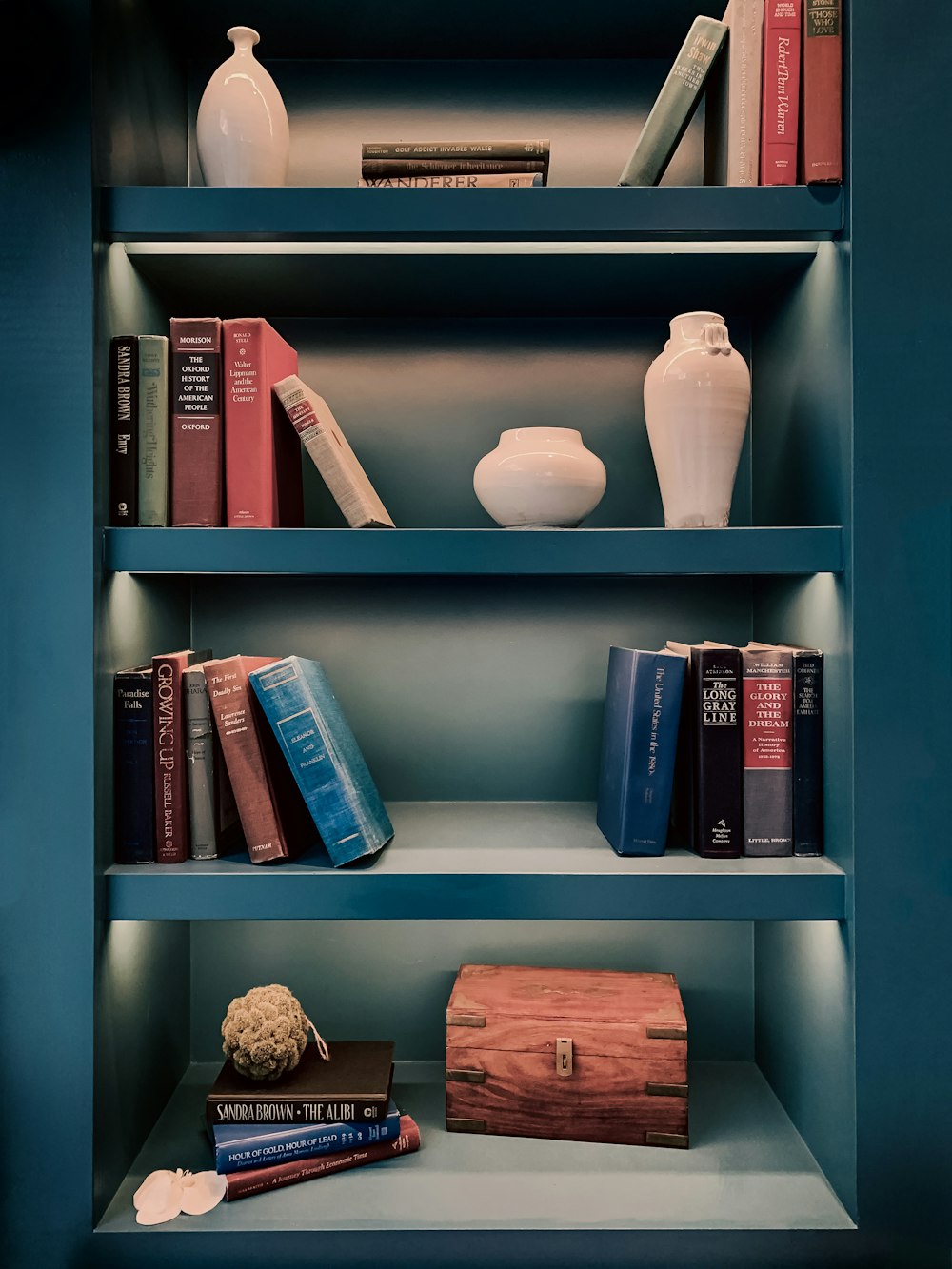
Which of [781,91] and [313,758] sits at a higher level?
[781,91]

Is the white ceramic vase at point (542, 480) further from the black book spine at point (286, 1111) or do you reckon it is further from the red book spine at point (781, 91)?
the black book spine at point (286, 1111)

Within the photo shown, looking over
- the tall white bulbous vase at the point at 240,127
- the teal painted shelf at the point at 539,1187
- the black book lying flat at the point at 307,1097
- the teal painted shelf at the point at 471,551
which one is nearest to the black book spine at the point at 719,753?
the teal painted shelf at the point at 471,551

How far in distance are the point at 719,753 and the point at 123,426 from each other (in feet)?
2.91

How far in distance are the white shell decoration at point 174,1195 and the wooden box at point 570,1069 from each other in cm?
33

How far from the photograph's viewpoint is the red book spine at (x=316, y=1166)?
1.12 m

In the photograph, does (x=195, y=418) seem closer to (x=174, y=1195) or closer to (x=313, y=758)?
(x=313, y=758)

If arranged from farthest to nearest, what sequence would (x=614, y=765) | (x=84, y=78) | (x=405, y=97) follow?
(x=405, y=97) < (x=614, y=765) < (x=84, y=78)

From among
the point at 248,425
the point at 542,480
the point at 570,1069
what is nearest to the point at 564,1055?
the point at 570,1069

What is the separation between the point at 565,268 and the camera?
49.5 inches

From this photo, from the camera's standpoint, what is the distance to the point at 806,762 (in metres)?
1.18

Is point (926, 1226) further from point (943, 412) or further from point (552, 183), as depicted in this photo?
point (552, 183)

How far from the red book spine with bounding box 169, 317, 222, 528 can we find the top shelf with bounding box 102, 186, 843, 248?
0.13m

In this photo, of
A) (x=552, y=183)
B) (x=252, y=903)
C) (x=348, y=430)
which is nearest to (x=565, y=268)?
(x=552, y=183)

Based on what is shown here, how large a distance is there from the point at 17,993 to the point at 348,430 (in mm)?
942
